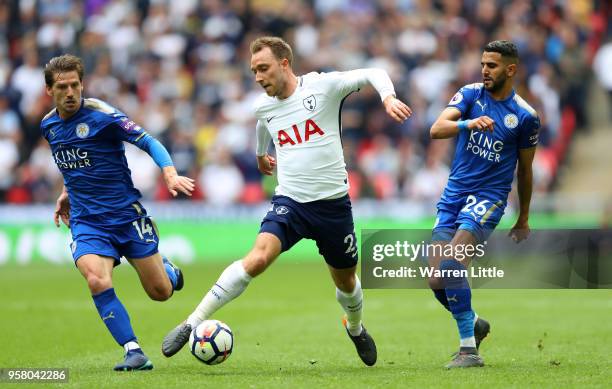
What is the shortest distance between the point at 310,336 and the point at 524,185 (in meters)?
3.61

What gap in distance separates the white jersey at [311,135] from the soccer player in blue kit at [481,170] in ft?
2.97

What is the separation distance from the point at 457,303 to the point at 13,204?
15665 millimetres

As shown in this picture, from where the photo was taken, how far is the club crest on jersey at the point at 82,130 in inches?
377

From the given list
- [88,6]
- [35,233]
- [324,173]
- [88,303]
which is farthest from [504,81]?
[88,6]

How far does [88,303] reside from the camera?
53.3 feet

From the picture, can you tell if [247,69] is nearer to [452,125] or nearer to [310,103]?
[310,103]

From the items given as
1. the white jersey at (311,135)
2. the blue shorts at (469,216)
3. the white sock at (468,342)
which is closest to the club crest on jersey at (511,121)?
the blue shorts at (469,216)

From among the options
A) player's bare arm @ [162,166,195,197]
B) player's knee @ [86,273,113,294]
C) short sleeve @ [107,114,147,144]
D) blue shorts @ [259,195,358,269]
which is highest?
short sleeve @ [107,114,147,144]

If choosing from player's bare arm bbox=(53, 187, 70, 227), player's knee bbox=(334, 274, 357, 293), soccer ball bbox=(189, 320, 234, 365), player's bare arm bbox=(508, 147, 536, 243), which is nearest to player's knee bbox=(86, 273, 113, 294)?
soccer ball bbox=(189, 320, 234, 365)

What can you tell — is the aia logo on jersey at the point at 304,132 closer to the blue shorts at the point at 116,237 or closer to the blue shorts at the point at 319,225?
the blue shorts at the point at 319,225

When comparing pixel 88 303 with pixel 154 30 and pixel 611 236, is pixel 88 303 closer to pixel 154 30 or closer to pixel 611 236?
pixel 611 236

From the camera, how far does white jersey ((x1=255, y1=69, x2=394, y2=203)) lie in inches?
371

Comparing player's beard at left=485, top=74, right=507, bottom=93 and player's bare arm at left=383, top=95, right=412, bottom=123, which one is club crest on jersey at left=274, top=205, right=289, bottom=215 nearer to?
player's bare arm at left=383, top=95, right=412, bottom=123

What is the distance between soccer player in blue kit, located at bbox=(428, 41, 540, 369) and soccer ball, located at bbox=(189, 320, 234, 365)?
6.20 ft
